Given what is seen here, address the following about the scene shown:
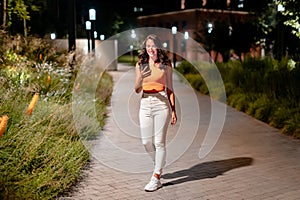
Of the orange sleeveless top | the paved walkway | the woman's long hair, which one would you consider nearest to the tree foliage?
the paved walkway

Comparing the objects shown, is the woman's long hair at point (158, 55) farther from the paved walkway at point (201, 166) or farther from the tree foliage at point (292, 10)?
the tree foliage at point (292, 10)

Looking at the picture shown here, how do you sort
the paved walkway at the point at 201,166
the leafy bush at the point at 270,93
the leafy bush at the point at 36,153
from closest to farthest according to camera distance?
the leafy bush at the point at 36,153 < the paved walkway at the point at 201,166 < the leafy bush at the point at 270,93

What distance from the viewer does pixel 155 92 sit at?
19.4ft

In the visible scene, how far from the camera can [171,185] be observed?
242 inches

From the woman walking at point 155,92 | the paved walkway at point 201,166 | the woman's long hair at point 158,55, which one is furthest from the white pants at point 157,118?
the paved walkway at point 201,166

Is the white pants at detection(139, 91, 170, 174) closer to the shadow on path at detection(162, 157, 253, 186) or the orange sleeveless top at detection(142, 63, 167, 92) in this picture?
the orange sleeveless top at detection(142, 63, 167, 92)

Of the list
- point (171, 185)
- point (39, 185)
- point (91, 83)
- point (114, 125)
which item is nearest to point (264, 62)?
point (91, 83)

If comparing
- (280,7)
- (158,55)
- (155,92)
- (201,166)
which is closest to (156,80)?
(155,92)

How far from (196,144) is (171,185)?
2.85m

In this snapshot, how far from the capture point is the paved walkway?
19.1ft

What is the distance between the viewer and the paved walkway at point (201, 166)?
19.1 ft

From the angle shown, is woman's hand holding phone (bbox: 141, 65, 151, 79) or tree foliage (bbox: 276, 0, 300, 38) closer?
woman's hand holding phone (bbox: 141, 65, 151, 79)

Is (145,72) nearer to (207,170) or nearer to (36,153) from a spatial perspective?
(36,153)

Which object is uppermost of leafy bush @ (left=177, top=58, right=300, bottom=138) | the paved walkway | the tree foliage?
the tree foliage
